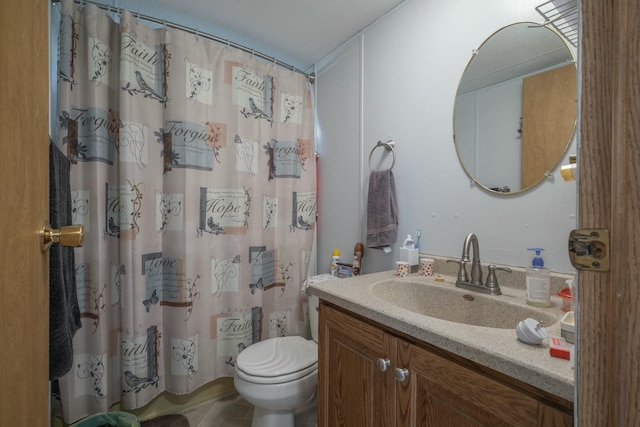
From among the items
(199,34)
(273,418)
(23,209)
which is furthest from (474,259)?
(199,34)

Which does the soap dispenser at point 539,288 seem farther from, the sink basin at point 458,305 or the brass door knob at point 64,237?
the brass door knob at point 64,237

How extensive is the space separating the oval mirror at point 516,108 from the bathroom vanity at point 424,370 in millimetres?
475

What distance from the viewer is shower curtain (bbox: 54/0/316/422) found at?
1.28 metres

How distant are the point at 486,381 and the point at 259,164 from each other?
1.53 m

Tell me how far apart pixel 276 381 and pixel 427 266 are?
82 cm

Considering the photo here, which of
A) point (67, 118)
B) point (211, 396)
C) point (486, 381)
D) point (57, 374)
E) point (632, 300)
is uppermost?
point (67, 118)

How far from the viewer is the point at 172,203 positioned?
147 cm

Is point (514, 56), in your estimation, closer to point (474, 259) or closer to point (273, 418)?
point (474, 259)

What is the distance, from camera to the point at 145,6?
148 centimetres

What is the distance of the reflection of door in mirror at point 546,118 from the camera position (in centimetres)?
90

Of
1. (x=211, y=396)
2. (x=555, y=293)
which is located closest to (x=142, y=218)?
(x=211, y=396)

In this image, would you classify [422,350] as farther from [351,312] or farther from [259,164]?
[259,164]

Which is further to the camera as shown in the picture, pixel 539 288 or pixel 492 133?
pixel 492 133

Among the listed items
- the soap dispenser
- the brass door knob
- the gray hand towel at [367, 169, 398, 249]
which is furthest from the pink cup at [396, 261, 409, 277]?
the brass door knob
